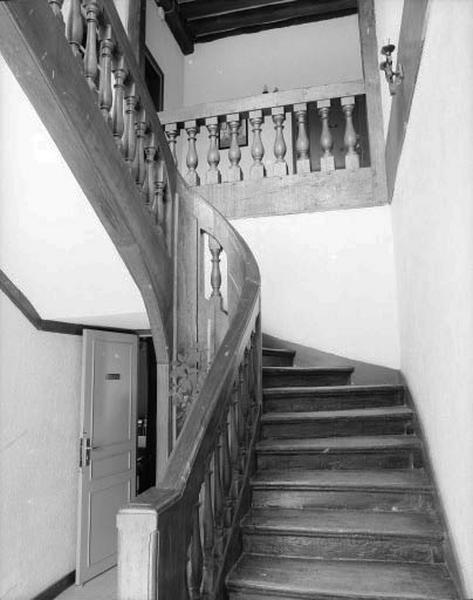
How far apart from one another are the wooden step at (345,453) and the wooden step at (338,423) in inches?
2.7

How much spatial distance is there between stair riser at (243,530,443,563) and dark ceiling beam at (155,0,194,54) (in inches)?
220

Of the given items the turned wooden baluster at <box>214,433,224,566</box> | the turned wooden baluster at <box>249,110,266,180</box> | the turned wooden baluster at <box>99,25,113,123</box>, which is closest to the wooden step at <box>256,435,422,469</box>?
the turned wooden baluster at <box>214,433,224,566</box>

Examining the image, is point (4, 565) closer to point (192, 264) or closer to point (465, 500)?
point (192, 264)

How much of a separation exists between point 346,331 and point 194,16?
4.43m

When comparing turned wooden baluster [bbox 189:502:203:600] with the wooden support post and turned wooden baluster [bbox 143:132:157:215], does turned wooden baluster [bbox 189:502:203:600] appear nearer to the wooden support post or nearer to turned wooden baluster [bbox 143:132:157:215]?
turned wooden baluster [bbox 143:132:157:215]

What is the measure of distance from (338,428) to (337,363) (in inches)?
46.2

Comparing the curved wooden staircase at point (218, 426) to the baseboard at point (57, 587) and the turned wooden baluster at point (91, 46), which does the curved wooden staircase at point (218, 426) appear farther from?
the baseboard at point (57, 587)

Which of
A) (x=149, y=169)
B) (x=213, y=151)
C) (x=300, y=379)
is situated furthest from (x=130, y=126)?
(x=300, y=379)

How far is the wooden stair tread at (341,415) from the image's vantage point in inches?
108

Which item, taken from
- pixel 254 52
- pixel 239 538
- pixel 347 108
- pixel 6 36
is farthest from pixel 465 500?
pixel 254 52

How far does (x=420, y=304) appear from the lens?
2.46m

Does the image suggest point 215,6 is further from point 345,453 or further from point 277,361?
point 345,453

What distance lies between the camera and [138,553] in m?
1.39

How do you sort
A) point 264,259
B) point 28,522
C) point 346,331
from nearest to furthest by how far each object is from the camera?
point 28,522
point 346,331
point 264,259
